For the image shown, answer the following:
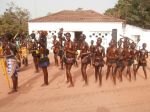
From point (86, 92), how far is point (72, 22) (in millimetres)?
18267

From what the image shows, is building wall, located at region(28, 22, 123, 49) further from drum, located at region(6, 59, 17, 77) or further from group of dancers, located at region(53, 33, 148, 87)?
drum, located at region(6, 59, 17, 77)

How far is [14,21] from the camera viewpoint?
41875mm

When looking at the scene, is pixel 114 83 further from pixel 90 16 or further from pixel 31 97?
pixel 90 16

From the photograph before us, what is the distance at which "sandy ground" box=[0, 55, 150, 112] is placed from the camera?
9.73 metres

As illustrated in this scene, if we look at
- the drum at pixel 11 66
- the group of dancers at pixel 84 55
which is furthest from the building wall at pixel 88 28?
the drum at pixel 11 66

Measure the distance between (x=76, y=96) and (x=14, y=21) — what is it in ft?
105

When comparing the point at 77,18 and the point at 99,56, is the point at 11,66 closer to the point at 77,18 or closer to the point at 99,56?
the point at 99,56

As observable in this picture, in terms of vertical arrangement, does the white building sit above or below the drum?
above

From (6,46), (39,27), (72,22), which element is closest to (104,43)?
(72,22)

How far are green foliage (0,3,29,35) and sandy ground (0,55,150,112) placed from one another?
24.1 m

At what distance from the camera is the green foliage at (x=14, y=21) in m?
38.4

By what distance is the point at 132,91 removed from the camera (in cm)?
1183

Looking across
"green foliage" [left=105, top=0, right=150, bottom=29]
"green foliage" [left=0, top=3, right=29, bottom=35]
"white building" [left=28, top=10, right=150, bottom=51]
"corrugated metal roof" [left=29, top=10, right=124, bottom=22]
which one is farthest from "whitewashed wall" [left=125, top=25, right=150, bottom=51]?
"green foliage" [left=0, top=3, right=29, bottom=35]

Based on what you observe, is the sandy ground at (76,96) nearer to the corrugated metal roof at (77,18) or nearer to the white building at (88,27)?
the white building at (88,27)
